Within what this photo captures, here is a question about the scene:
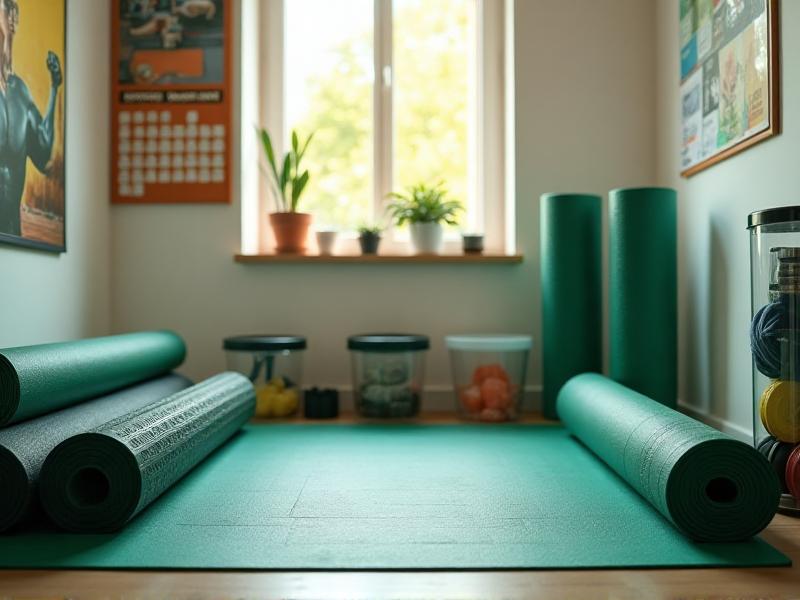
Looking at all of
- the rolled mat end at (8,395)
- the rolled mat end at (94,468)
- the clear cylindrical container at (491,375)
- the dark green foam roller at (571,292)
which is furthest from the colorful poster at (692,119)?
the rolled mat end at (8,395)

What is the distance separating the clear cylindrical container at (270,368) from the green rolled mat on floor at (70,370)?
0.90ft

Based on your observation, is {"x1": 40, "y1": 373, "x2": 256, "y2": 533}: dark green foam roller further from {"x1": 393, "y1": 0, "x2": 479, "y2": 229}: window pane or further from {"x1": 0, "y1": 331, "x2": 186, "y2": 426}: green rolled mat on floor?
{"x1": 393, "y1": 0, "x2": 479, "y2": 229}: window pane

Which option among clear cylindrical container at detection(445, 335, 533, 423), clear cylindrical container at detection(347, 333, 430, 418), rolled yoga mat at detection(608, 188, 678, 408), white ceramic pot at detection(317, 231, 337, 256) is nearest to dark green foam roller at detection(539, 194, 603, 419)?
clear cylindrical container at detection(445, 335, 533, 423)

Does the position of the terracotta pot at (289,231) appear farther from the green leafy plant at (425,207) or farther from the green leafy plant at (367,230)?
the green leafy plant at (425,207)

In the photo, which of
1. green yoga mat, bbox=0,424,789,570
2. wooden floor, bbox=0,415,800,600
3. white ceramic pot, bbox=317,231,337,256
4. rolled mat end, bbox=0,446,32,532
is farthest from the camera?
white ceramic pot, bbox=317,231,337,256

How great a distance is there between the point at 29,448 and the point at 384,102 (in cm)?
227

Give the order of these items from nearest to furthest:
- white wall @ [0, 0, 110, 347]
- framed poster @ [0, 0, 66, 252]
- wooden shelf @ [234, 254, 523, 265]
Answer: framed poster @ [0, 0, 66, 252]
white wall @ [0, 0, 110, 347]
wooden shelf @ [234, 254, 523, 265]

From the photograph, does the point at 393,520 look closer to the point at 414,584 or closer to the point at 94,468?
the point at 414,584

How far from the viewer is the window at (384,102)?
323cm

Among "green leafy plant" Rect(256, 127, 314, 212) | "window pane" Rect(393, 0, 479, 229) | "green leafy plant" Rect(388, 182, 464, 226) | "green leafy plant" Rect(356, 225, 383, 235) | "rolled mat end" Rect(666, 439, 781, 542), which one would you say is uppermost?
"window pane" Rect(393, 0, 479, 229)

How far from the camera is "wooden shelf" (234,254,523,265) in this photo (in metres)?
2.95

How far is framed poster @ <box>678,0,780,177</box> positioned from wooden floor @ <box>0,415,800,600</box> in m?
1.28

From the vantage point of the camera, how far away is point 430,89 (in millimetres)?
3270

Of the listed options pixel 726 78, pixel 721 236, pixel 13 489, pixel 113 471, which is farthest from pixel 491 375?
pixel 13 489
